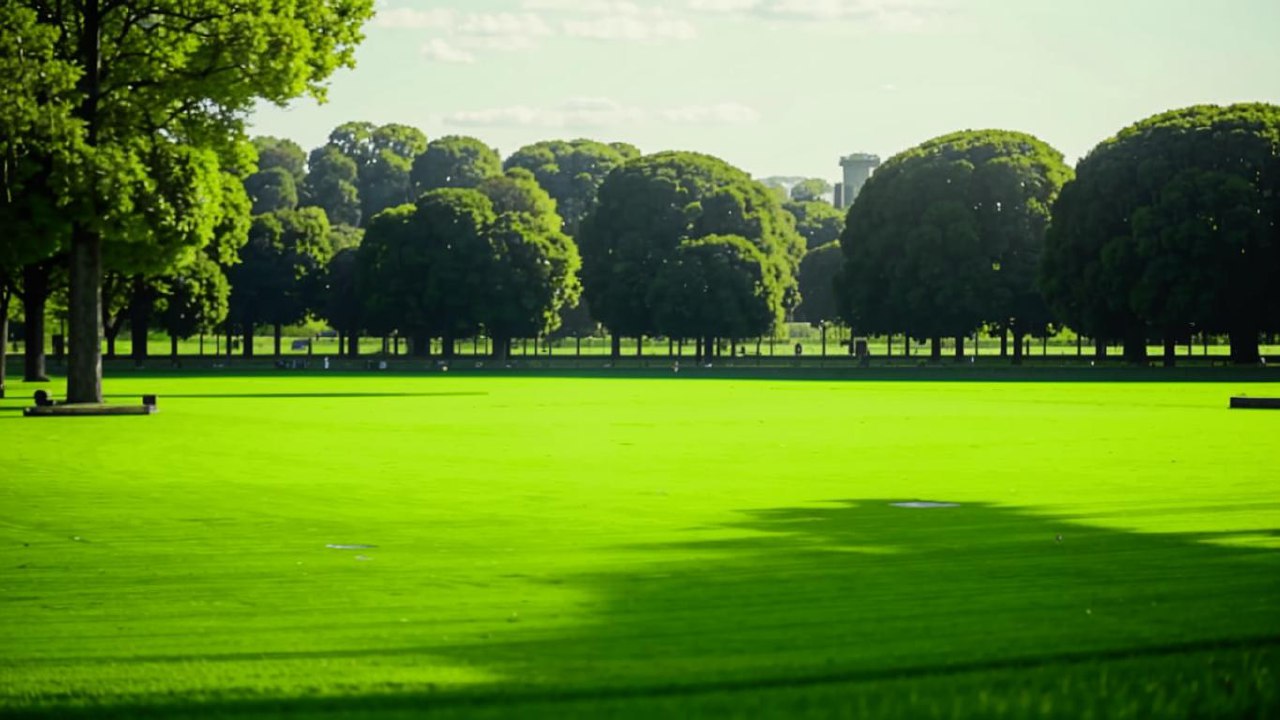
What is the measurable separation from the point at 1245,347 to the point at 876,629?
282 feet

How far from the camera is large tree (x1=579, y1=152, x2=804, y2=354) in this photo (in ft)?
387

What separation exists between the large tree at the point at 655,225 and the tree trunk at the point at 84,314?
230 feet

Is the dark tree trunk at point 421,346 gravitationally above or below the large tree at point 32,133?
below

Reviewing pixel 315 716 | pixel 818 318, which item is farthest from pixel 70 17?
pixel 818 318

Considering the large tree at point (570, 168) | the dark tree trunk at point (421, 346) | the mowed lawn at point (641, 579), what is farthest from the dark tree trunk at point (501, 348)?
the mowed lawn at point (641, 579)

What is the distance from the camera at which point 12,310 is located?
88438mm

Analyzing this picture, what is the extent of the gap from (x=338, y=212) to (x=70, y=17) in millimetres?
147324

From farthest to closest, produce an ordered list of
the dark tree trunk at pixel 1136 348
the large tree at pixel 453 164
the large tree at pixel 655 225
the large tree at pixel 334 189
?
the large tree at pixel 334 189 → the large tree at pixel 453 164 → the large tree at pixel 655 225 → the dark tree trunk at pixel 1136 348

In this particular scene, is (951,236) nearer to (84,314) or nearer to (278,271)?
(278,271)

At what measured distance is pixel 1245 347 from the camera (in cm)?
9306

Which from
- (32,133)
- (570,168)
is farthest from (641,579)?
(570,168)

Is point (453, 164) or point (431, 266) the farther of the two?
point (453, 164)

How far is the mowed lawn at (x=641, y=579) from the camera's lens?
35.3 feet

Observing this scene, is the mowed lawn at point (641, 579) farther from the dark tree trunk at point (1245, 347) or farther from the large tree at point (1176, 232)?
the dark tree trunk at point (1245, 347)
